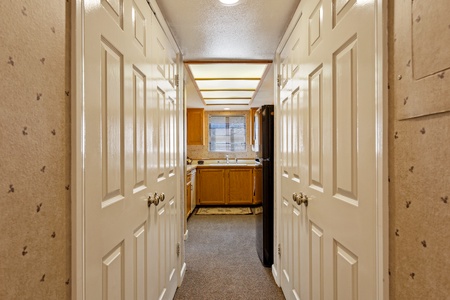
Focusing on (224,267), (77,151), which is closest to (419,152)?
(77,151)

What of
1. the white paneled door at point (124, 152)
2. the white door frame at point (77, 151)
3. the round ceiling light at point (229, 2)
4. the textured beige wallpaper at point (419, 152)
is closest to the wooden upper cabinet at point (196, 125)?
the white paneled door at point (124, 152)

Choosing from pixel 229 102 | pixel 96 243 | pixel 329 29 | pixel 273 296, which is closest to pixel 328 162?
pixel 329 29

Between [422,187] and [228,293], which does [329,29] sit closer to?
[422,187]

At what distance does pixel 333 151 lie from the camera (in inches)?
47.9

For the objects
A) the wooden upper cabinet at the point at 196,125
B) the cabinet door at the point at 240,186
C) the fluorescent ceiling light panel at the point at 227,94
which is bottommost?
the cabinet door at the point at 240,186

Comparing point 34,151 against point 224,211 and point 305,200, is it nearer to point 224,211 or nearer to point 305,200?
point 305,200

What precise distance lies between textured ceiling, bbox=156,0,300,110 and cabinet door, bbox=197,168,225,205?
3088 millimetres

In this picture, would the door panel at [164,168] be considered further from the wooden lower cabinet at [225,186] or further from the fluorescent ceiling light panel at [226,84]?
the wooden lower cabinet at [225,186]

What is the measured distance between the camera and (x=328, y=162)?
4.16 feet

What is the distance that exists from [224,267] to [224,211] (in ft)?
8.02

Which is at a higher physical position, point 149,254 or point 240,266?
point 149,254

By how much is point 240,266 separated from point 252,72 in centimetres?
227

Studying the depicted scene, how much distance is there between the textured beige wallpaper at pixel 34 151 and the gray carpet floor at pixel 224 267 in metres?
1.81

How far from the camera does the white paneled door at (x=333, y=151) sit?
918 millimetres
